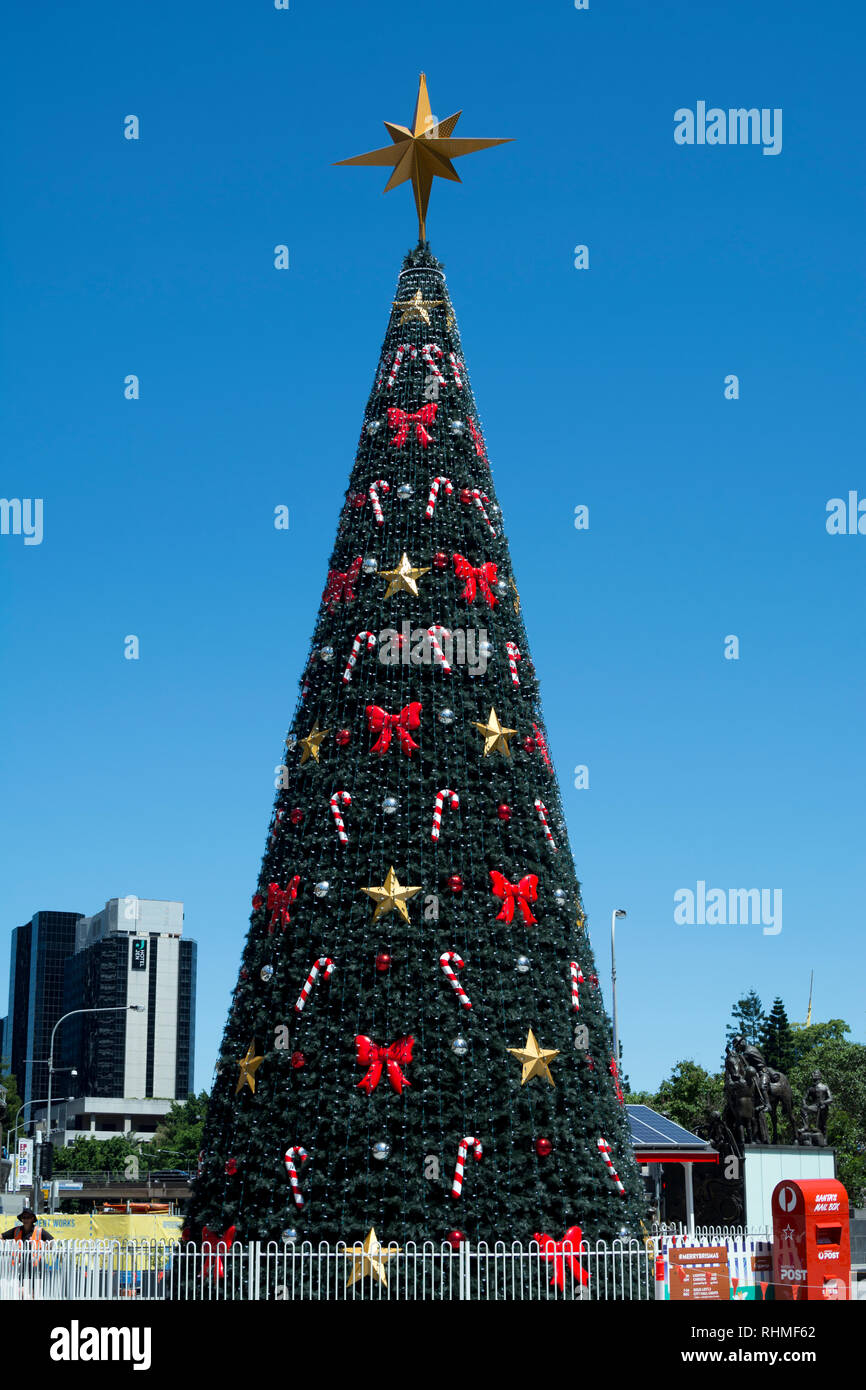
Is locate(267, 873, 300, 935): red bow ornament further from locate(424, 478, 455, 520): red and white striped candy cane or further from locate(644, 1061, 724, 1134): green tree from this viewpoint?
locate(644, 1061, 724, 1134): green tree

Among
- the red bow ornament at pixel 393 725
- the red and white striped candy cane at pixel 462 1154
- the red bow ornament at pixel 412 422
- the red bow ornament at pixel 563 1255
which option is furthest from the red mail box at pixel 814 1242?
the red bow ornament at pixel 412 422

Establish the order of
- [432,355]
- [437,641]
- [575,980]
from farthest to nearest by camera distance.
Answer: [432,355], [437,641], [575,980]

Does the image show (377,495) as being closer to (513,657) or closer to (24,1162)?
(513,657)

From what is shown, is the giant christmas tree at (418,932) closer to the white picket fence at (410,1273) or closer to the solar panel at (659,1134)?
the white picket fence at (410,1273)

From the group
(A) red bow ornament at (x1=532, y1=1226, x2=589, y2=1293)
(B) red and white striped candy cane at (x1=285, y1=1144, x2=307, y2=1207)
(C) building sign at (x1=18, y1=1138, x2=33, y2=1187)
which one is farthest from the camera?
(C) building sign at (x1=18, y1=1138, x2=33, y2=1187)

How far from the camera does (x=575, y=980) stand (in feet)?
57.0

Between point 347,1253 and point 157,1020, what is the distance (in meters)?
178

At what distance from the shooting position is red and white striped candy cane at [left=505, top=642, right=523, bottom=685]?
18609mm

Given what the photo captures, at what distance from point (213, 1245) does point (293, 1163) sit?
5.28ft

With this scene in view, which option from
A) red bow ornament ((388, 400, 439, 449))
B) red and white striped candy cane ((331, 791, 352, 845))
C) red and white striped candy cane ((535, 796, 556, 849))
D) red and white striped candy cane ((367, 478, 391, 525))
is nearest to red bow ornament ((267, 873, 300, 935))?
red and white striped candy cane ((331, 791, 352, 845))

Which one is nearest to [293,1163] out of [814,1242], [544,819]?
[544,819]

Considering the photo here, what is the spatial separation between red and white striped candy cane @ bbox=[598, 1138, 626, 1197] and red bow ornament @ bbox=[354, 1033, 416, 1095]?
2736 millimetres

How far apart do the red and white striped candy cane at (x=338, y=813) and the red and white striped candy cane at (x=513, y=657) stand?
297cm
